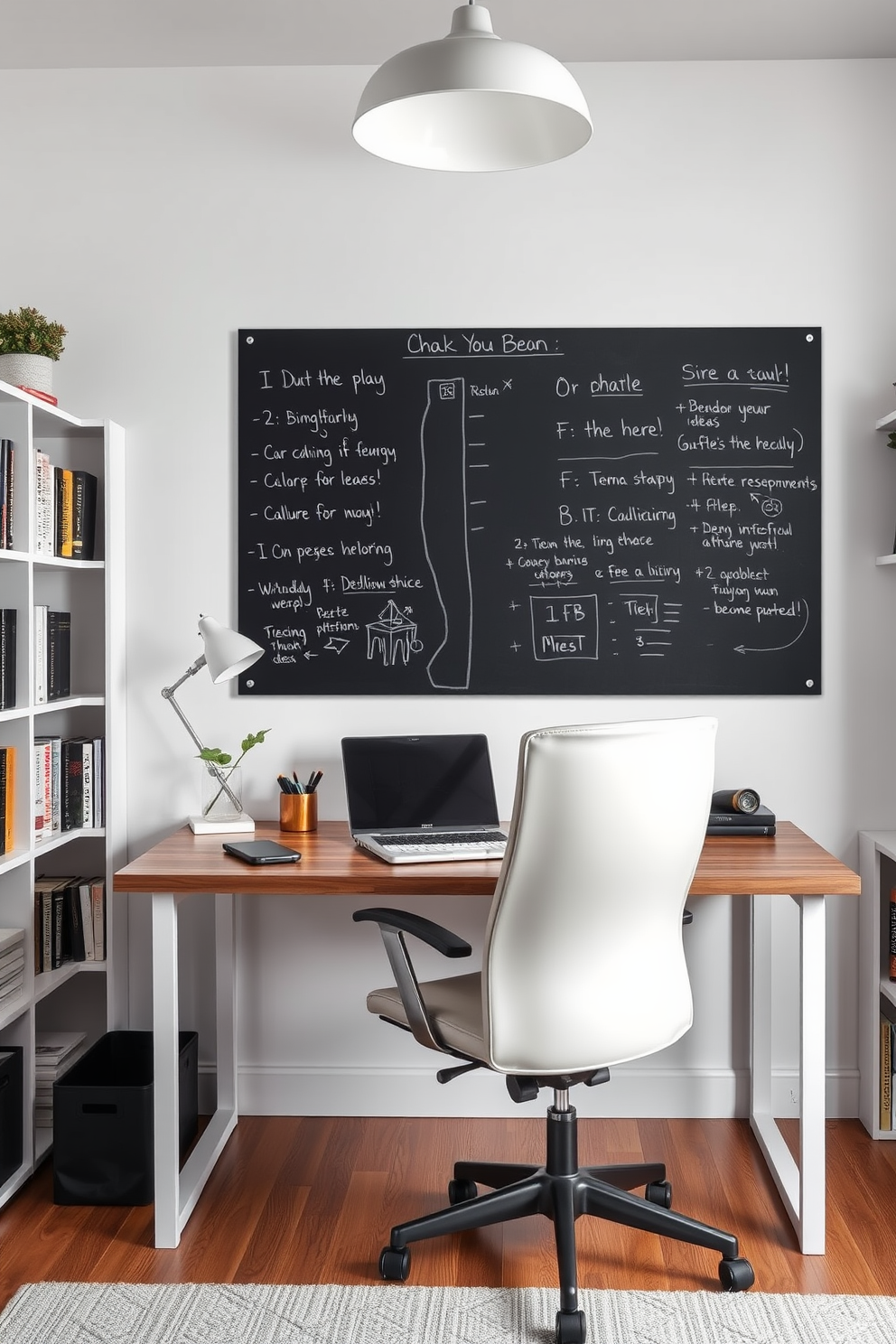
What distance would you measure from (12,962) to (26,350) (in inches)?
58.4

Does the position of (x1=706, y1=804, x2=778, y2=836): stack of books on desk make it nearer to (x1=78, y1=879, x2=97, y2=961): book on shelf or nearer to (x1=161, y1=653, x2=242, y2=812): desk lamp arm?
(x1=161, y1=653, x2=242, y2=812): desk lamp arm

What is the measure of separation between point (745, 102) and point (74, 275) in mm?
1848

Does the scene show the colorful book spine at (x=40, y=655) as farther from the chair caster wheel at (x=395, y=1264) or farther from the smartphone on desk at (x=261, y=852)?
the chair caster wheel at (x=395, y=1264)

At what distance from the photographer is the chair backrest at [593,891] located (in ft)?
6.10

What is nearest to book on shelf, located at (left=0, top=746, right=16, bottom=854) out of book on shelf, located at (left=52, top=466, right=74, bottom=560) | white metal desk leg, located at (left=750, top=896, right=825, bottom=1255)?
book on shelf, located at (left=52, top=466, right=74, bottom=560)

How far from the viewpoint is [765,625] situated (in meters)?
2.97

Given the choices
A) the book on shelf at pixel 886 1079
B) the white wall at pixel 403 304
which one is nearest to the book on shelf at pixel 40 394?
the white wall at pixel 403 304

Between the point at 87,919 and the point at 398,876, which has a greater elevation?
the point at 398,876

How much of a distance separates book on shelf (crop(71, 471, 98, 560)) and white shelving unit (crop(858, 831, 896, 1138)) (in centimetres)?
219

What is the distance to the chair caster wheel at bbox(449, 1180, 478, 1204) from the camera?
242 centimetres

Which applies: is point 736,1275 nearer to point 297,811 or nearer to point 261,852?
point 261,852

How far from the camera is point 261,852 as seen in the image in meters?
2.45

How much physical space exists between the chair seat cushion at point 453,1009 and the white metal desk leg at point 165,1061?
1.39 feet

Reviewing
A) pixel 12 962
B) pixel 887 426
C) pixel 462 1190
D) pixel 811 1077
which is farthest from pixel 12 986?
pixel 887 426
